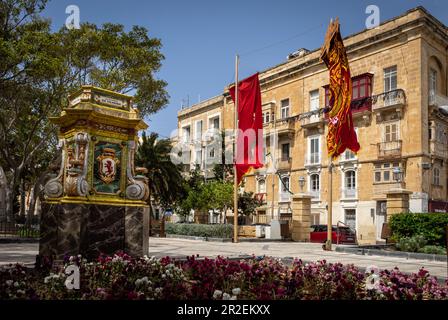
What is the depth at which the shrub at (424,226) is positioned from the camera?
18.3 m

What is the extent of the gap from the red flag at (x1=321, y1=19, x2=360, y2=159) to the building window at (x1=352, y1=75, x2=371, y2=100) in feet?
55.8

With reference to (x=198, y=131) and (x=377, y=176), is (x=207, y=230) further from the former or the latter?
(x=198, y=131)

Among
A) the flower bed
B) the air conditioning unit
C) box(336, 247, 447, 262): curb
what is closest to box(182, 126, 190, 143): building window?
the air conditioning unit

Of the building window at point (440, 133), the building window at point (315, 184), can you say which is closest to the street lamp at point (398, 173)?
the building window at point (440, 133)

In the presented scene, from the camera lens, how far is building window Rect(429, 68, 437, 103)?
33.2 m

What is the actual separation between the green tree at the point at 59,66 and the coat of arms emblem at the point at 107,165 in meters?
12.9

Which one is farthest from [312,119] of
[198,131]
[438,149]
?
[198,131]

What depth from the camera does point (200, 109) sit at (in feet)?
176

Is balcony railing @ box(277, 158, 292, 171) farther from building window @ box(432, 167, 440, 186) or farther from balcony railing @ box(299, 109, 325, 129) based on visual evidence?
building window @ box(432, 167, 440, 186)

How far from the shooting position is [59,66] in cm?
2291

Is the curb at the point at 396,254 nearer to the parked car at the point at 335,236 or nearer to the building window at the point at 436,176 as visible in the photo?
the parked car at the point at 335,236

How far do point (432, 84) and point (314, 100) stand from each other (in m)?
9.76

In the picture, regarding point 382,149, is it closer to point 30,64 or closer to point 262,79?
point 262,79
